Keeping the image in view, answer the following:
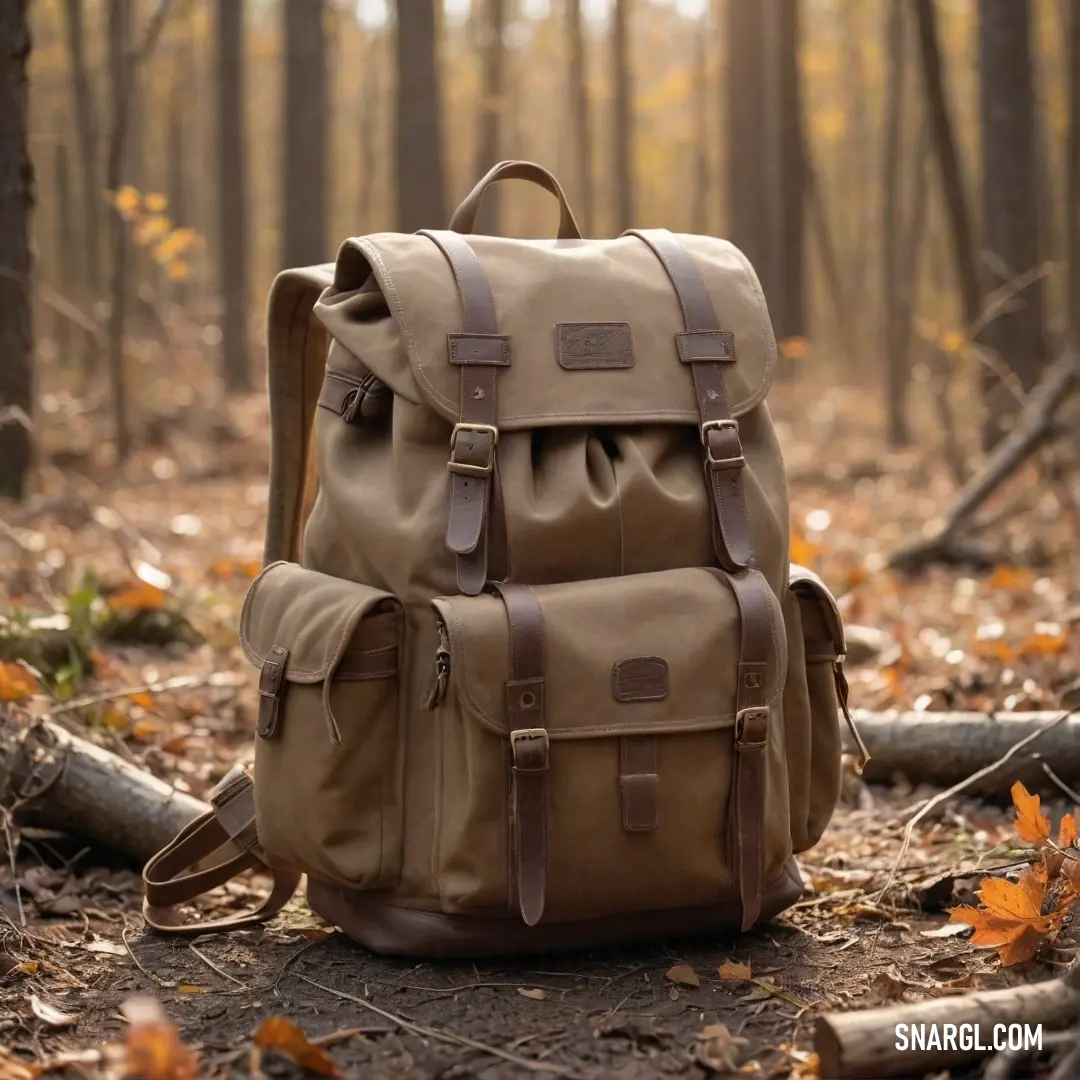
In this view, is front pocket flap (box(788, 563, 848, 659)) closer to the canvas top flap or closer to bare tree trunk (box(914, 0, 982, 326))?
the canvas top flap

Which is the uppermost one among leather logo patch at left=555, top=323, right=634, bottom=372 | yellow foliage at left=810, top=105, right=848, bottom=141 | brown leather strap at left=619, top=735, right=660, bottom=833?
yellow foliage at left=810, top=105, right=848, bottom=141

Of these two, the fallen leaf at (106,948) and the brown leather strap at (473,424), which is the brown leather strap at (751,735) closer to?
the brown leather strap at (473,424)

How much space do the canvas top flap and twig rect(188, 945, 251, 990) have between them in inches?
44.2

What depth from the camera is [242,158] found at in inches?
557

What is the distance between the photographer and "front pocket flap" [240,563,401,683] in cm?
232

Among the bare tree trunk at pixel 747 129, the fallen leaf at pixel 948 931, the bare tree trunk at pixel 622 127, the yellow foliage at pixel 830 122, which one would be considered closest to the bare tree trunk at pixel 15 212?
the fallen leaf at pixel 948 931

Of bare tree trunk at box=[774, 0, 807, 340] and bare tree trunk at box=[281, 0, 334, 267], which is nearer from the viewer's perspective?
bare tree trunk at box=[281, 0, 334, 267]

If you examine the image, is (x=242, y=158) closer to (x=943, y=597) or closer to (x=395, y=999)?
(x=943, y=597)

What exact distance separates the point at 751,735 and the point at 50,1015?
1322mm

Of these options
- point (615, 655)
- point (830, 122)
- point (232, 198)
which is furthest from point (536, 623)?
point (830, 122)

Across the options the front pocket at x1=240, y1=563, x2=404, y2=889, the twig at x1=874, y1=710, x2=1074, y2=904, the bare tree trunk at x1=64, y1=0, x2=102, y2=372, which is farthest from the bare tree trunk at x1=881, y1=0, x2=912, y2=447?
the front pocket at x1=240, y1=563, x2=404, y2=889

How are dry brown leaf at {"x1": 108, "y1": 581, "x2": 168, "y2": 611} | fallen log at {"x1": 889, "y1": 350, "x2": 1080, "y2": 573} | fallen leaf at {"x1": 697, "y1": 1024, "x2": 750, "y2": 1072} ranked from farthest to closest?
fallen log at {"x1": 889, "y1": 350, "x2": 1080, "y2": 573}
dry brown leaf at {"x1": 108, "y1": 581, "x2": 168, "y2": 611}
fallen leaf at {"x1": 697, "y1": 1024, "x2": 750, "y2": 1072}

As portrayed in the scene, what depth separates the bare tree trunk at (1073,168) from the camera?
9281 millimetres

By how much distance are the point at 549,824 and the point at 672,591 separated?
0.48 meters
